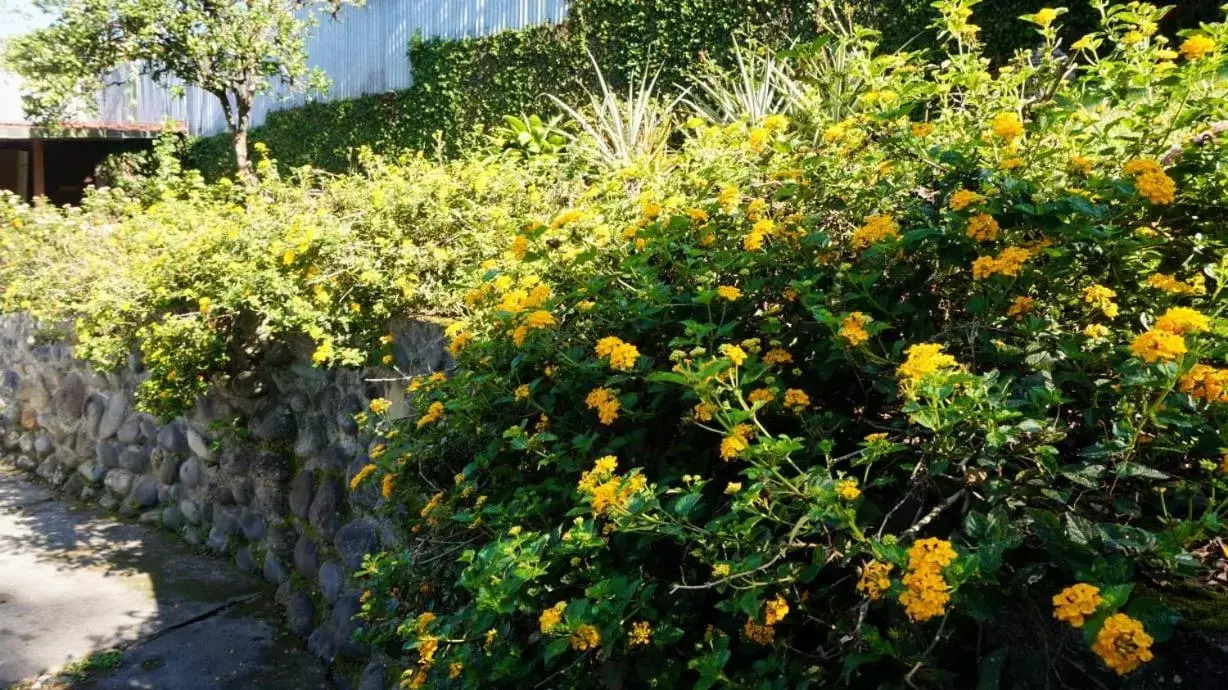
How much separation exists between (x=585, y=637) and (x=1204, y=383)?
3.62 feet

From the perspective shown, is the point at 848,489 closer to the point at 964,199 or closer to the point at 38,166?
the point at 964,199

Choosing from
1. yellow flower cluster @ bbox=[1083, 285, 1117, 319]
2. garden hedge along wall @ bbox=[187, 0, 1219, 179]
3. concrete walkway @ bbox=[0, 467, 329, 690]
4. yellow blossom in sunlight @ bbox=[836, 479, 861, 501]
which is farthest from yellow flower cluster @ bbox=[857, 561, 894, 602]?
garden hedge along wall @ bbox=[187, 0, 1219, 179]

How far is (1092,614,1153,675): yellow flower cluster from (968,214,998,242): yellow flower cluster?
0.78 metres

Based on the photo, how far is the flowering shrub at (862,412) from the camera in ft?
4.60

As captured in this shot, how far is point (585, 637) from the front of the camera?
1.63 meters

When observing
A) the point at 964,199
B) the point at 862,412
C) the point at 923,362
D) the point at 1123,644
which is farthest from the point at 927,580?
the point at 964,199

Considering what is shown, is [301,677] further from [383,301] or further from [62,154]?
[62,154]

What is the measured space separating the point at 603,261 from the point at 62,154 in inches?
644

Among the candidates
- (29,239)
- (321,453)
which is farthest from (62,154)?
(321,453)

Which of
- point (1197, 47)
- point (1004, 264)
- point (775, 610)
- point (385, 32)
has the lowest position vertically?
point (775, 610)

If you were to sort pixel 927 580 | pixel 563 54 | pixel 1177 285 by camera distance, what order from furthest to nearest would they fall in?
pixel 563 54, pixel 1177 285, pixel 927 580

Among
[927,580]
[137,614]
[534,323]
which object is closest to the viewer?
[927,580]

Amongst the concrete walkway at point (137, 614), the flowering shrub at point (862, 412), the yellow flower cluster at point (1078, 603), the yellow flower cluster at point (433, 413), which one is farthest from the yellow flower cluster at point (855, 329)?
the concrete walkway at point (137, 614)

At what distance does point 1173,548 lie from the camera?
4.07 ft
